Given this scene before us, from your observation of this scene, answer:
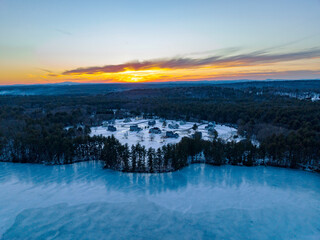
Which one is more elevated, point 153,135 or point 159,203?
point 153,135

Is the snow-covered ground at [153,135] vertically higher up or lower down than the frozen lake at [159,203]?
higher up

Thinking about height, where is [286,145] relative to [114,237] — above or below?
above

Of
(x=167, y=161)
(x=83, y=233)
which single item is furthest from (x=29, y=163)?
(x=167, y=161)

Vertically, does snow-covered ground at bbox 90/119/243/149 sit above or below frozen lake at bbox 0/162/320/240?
above

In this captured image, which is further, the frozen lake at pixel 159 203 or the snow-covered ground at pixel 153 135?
the snow-covered ground at pixel 153 135

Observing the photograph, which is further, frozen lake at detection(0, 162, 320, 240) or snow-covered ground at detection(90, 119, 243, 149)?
snow-covered ground at detection(90, 119, 243, 149)

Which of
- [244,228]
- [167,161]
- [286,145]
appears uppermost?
[286,145]

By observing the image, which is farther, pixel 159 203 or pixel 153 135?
pixel 153 135

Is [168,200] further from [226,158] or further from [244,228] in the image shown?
[226,158]
